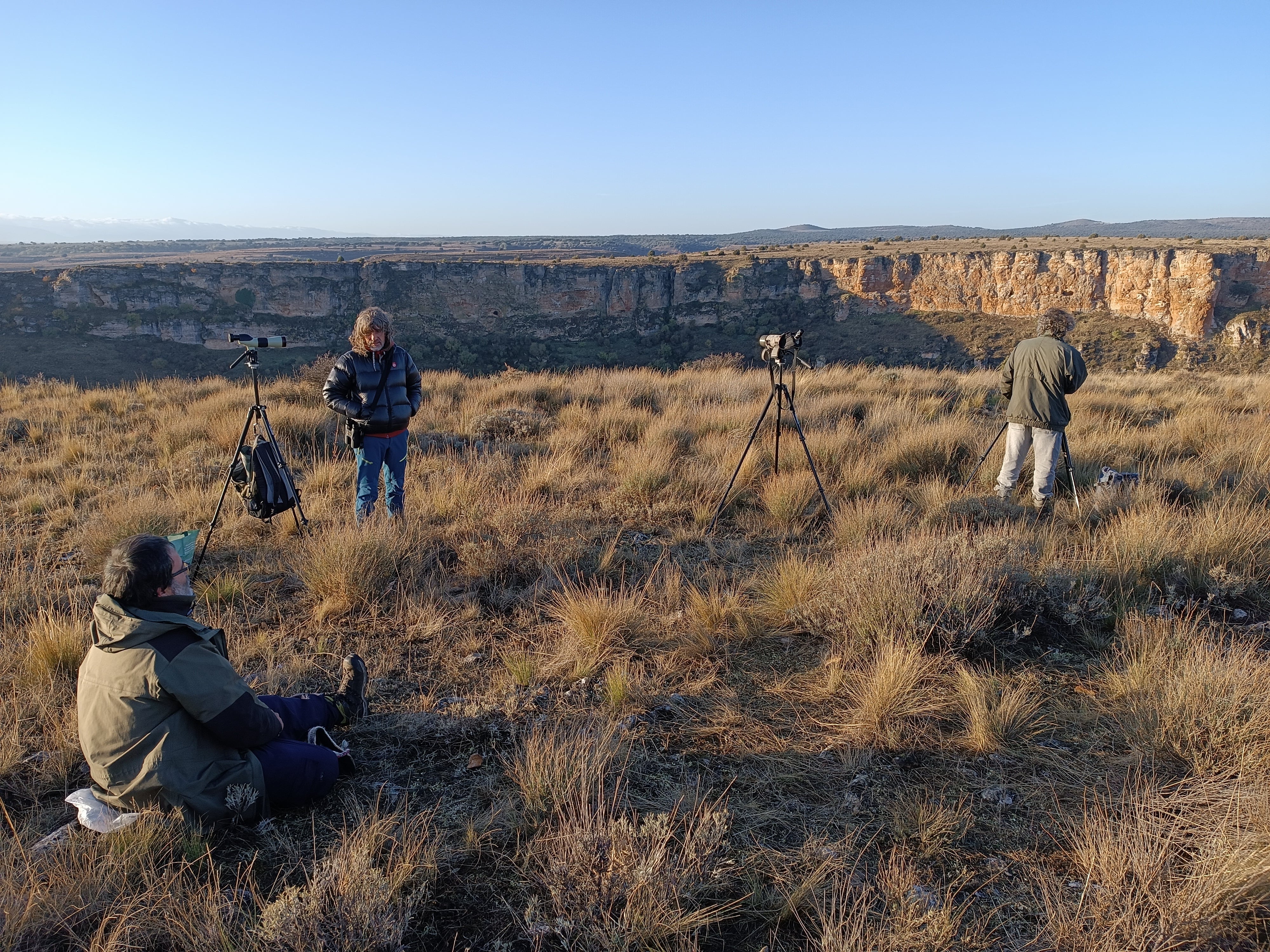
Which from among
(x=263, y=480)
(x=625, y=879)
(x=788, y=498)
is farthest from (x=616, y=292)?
(x=625, y=879)

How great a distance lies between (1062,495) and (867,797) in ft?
14.7

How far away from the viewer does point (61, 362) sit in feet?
117

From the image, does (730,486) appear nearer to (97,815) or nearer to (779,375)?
(779,375)

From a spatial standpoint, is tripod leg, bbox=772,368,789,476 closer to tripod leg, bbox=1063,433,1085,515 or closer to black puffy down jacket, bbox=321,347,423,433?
tripod leg, bbox=1063,433,1085,515

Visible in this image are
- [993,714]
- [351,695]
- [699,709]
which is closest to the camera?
[993,714]

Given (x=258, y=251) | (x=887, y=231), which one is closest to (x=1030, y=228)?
(x=887, y=231)

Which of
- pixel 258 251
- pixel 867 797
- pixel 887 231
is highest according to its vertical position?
pixel 887 231

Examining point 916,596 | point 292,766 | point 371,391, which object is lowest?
point 292,766

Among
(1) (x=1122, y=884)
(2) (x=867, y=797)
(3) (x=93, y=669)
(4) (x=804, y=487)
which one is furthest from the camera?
(4) (x=804, y=487)

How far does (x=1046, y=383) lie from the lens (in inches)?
213

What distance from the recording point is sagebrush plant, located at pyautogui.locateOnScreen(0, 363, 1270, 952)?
6.15ft

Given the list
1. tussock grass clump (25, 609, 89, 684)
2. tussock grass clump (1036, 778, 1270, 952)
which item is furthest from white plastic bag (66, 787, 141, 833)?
tussock grass clump (1036, 778, 1270, 952)

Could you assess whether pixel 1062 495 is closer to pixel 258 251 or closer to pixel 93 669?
pixel 93 669

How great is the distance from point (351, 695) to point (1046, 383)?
5.55 m
